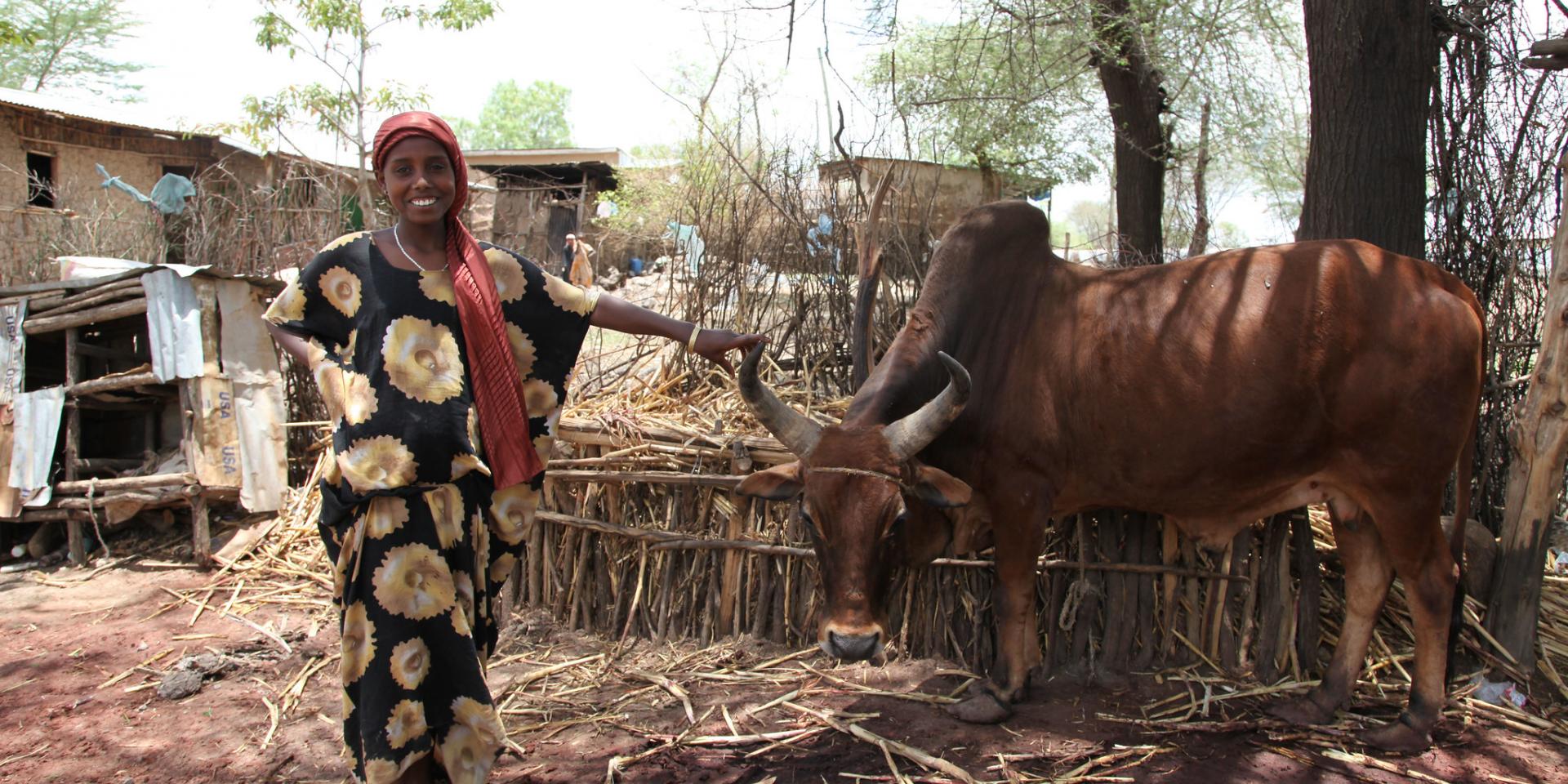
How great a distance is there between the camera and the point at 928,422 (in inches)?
128

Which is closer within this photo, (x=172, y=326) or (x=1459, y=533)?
(x=1459, y=533)

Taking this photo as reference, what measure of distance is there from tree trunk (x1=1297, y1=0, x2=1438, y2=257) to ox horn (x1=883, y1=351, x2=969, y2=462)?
98.3 inches

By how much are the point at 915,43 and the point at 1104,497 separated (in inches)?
389

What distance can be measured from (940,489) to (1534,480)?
2.36 meters

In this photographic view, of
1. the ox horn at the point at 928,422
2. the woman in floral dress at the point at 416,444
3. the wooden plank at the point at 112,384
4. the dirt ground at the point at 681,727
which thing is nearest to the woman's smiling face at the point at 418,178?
the woman in floral dress at the point at 416,444

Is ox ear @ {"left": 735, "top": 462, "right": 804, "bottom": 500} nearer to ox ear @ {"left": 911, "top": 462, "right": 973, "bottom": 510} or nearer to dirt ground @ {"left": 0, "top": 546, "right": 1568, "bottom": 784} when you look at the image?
ox ear @ {"left": 911, "top": 462, "right": 973, "bottom": 510}

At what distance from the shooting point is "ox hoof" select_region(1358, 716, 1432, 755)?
3381mm

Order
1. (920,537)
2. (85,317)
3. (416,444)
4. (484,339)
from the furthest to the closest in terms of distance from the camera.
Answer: (85,317), (920,537), (484,339), (416,444)

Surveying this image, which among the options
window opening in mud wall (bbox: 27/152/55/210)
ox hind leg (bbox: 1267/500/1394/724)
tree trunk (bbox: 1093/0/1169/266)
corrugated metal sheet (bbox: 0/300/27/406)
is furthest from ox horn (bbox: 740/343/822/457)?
window opening in mud wall (bbox: 27/152/55/210)

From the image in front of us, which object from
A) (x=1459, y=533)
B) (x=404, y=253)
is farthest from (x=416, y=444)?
(x=1459, y=533)

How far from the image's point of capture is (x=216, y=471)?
6.16 meters

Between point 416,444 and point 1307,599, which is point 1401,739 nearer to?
point 1307,599

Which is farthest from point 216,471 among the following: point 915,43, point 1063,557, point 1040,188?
point 1040,188

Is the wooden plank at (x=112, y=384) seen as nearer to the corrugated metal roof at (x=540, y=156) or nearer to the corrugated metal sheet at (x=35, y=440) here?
the corrugated metal sheet at (x=35, y=440)
